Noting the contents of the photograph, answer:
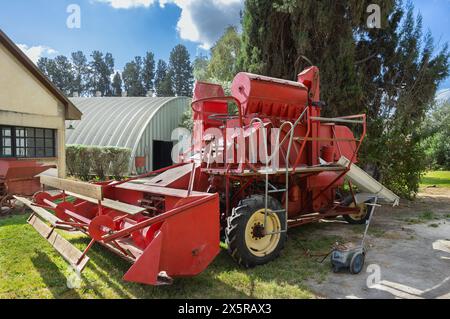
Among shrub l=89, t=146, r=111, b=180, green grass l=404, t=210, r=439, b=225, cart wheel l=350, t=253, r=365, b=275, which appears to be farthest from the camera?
shrub l=89, t=146, r=111, b=180

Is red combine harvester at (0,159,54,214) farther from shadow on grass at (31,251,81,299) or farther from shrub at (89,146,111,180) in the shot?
shrub at (89,146,111,180)

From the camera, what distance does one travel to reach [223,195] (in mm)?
5188

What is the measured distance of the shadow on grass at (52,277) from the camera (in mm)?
3557

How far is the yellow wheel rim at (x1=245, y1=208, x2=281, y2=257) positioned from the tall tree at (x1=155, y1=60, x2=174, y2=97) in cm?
4438

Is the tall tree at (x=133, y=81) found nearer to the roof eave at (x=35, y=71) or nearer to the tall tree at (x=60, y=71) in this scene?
the tall tree at (x=60, y=71)

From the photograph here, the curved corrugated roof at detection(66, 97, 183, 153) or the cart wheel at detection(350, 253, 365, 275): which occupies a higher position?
the curved corrugated roof at detection(66, 97, 183, 153)

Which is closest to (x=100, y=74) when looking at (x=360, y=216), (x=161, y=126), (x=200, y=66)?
(x=200, y=66)

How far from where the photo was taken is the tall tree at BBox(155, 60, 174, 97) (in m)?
47.2

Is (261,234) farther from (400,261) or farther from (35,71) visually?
(35,71)

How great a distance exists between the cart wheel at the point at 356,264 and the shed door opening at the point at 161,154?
1626 cm

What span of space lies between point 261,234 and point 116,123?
16453 mm

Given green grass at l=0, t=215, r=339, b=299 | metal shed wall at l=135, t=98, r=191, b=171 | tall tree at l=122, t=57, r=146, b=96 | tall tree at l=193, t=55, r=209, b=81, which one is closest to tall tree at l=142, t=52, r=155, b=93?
tall tree at l=122, t=57, r=146, b=96

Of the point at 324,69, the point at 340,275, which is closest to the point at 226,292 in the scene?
the point at 340,275

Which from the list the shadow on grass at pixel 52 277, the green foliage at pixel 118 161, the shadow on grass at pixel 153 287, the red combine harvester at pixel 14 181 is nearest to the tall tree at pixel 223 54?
the green foliage at pixel 118 161
